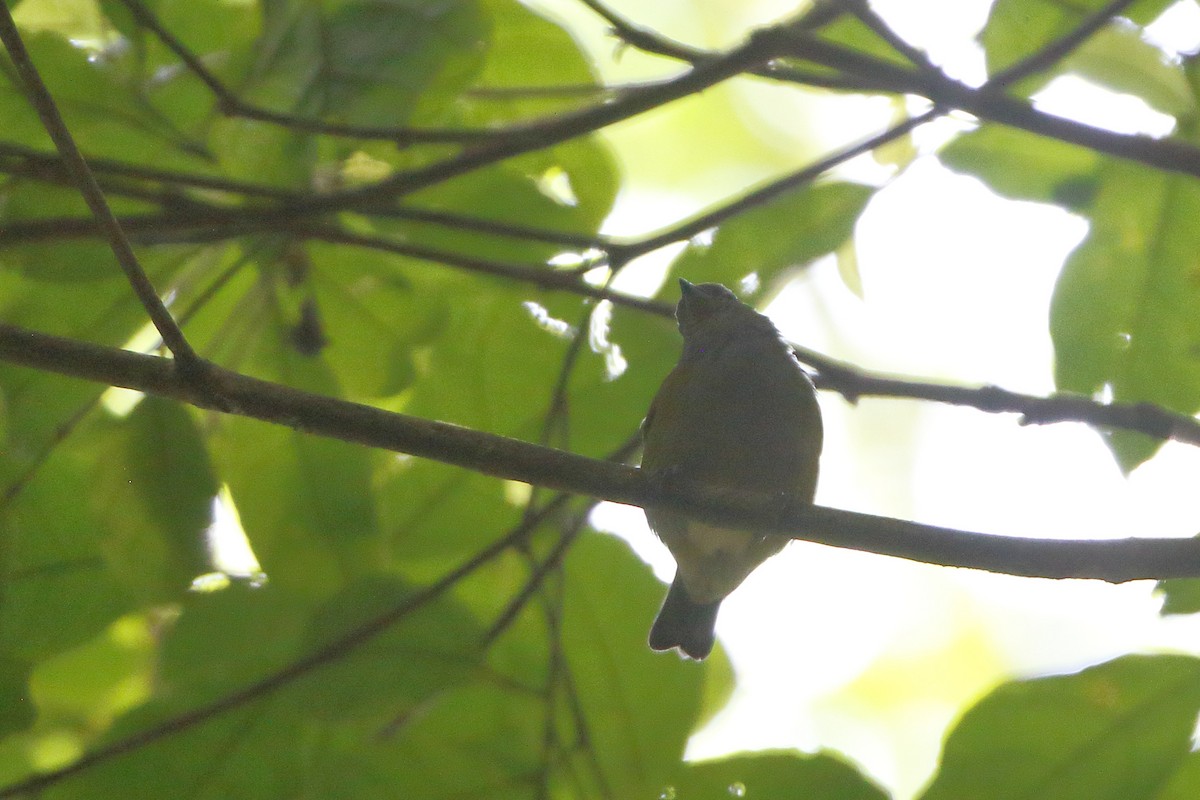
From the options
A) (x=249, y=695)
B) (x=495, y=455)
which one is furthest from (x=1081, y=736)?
(x=249, y=695)

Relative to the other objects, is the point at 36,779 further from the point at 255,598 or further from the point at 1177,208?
the point at 1177,208

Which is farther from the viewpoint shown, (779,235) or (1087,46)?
(779,235)

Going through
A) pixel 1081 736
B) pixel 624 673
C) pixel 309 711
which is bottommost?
pixel 1081 736

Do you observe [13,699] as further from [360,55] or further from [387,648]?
[360,55]

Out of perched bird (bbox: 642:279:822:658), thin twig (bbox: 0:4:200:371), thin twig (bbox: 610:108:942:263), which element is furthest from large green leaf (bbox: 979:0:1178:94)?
thin twig (bbox: 0:4:200:371)

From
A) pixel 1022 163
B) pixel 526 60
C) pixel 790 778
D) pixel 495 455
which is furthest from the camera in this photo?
pixel 526 60

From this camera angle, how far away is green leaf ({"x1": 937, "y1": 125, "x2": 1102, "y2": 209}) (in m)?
3.22

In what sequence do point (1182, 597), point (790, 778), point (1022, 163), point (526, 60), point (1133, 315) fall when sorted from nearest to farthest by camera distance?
point (1182, 597), point (790, 778), point (1133, 315), point (1022, 163), point (526, 60)

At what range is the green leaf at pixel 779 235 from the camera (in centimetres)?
324

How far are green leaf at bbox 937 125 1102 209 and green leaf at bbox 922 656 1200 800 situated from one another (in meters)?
1.27

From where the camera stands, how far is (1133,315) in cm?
289

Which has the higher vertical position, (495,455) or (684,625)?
(684,625)

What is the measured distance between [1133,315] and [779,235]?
893 millimetres

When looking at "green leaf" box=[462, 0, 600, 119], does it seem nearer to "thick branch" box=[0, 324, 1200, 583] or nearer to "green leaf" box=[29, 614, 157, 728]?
"thick branch" box=[0, 324, 1200, 583]
